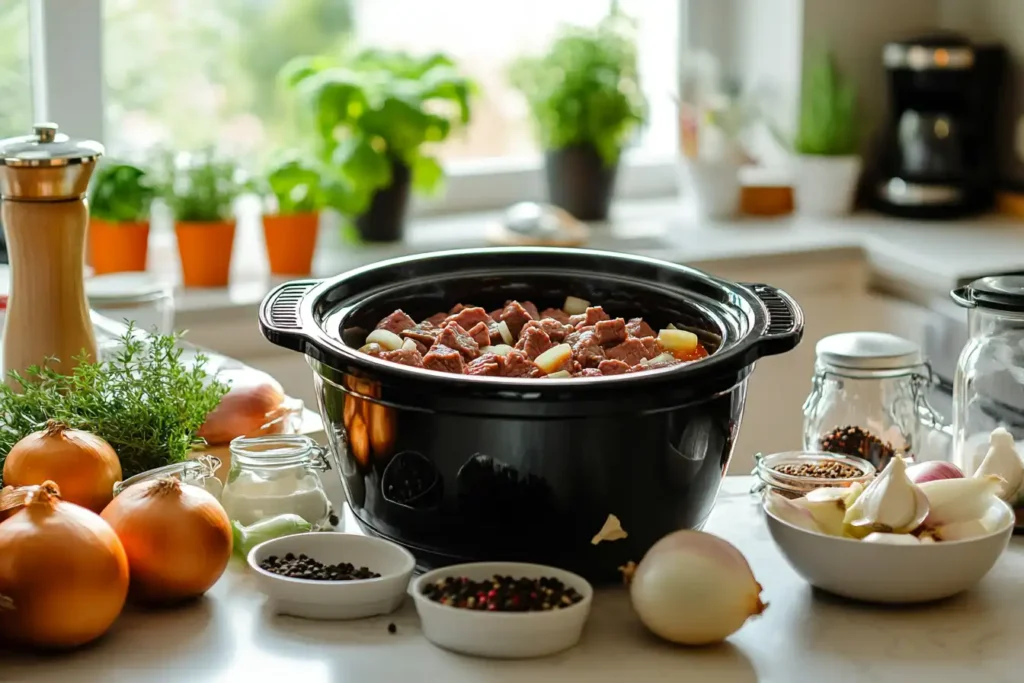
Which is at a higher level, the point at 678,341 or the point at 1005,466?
the point at 678,341

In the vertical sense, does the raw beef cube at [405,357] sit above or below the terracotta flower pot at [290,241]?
above

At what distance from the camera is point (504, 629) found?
3.31 ft

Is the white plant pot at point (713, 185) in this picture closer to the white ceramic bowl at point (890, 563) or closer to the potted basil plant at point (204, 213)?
the potted basil plant at point (204, 213)

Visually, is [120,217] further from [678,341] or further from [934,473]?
[934,473]

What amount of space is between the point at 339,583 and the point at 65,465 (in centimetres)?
26

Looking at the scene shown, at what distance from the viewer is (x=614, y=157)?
298 centimetres

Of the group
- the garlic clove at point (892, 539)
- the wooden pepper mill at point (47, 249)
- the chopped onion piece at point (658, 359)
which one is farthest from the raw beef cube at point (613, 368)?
the wooden pepper mill at point (47, 249)

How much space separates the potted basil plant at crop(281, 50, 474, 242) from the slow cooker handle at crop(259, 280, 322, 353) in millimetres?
1371

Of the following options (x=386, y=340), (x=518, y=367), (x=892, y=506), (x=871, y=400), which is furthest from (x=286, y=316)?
(x=871, y=400)

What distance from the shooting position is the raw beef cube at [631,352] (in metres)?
1.22

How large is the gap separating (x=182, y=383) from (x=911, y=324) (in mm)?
1822

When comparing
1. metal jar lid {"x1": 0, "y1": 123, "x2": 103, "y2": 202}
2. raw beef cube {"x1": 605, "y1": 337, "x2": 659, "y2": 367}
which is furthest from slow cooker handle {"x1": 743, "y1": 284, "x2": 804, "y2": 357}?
metal jar lid {"x1": 0, "y1": 123, "x2": 103, "y2": 202}

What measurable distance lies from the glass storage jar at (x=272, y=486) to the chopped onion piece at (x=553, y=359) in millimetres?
213

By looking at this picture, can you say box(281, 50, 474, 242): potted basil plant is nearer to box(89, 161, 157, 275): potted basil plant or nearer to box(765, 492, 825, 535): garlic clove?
box(89, 161, 157, 275): potted basil plant
